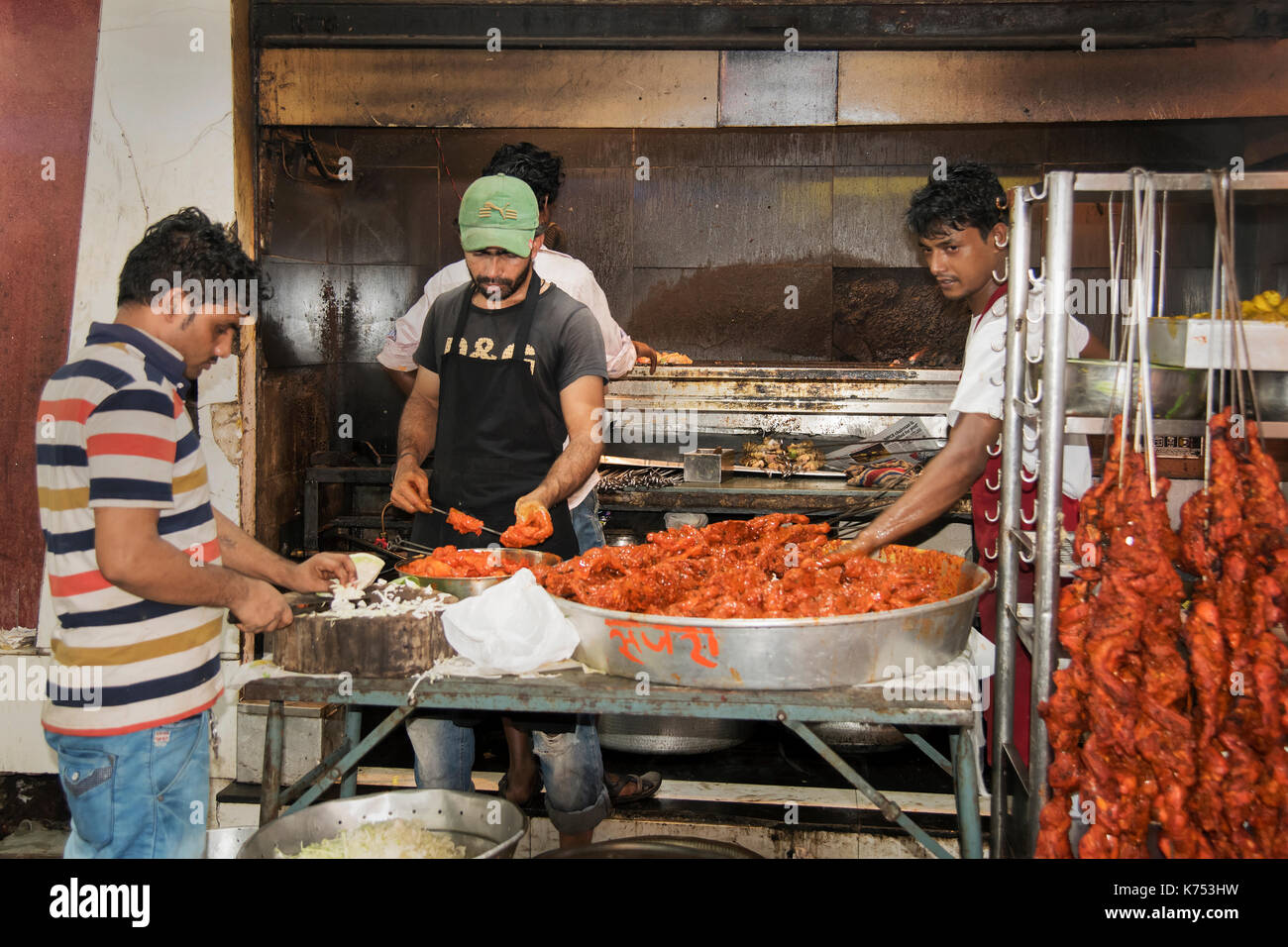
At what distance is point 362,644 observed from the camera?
2.65m

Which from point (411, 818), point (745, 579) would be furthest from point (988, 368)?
point (411, 818)

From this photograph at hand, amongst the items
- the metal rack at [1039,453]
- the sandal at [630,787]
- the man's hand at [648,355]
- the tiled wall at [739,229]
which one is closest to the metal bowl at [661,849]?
the metal rack at [1039,453]

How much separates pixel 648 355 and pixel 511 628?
10.9 ft

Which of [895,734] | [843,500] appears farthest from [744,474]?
[895,734]

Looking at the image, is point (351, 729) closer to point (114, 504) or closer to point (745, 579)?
point (114, 504)

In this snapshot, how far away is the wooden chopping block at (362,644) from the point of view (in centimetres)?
264

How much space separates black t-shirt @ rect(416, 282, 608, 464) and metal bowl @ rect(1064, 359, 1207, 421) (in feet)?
5.76

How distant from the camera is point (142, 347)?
8.23ft

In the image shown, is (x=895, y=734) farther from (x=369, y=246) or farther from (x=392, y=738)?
(x=369, y=246)

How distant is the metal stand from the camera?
250 cm

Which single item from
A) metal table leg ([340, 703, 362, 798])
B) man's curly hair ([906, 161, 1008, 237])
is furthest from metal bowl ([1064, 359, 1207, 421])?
metal table leg ([340, 703, 362, 798])

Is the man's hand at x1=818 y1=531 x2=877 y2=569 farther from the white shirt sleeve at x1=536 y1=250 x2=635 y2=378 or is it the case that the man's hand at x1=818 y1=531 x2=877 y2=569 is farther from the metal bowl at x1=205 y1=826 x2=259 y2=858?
the metal bowl at x1=205 y1=826 x2=259 y2=858

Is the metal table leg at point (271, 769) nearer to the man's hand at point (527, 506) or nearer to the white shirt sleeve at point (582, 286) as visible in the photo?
the man's hand at point (527, 506)

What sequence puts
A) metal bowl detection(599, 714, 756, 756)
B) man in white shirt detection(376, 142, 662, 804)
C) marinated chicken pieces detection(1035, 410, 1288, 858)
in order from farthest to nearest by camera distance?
metal bowl detection(599, 714, 756, 756)
man in white shirt detection(376, 142, 662, 804)
marinated chicken pieces detection(1035, 410, 1288, 858)
